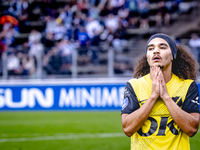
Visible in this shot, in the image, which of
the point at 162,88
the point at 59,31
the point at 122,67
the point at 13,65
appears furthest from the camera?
the point at 59,31

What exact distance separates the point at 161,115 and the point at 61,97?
8631mm

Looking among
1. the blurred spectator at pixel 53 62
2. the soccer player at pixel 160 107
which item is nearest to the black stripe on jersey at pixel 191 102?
the soccer player at pixel 160 107

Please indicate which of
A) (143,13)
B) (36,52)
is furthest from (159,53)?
(143,13)

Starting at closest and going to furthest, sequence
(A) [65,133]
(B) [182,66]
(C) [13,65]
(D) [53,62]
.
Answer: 1. (B) [182,66]
2. (A) [65,133]
3. (D) [53,62]
4. (C) [13,65]

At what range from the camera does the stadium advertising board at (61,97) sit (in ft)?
32.9

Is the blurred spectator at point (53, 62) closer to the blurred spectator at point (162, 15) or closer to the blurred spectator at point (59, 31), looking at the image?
the blurred spectator at point (59, 31)

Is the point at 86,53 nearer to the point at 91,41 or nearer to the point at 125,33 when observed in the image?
the point at 91,41

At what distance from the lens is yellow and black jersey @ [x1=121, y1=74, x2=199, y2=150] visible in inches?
68.7

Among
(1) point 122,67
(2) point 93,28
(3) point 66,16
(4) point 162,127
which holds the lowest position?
(1) point 122,67

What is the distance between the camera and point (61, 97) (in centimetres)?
1016

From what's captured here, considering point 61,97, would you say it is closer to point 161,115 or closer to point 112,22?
point 112,22

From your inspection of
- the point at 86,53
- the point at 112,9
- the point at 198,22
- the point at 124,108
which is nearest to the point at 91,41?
the point at 86,53

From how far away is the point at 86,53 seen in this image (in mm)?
9930

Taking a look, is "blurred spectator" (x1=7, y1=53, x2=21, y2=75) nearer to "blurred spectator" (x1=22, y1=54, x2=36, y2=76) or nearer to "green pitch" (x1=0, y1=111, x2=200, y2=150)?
"blurred spectator" (x1=22, y1=54, x2=36, y2=76)
